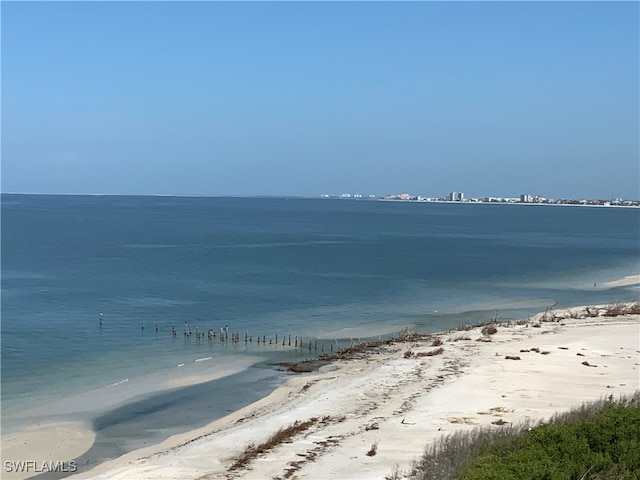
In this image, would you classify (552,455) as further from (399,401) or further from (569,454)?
(399,401)

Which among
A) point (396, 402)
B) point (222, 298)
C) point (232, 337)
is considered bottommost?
point (232, 337)

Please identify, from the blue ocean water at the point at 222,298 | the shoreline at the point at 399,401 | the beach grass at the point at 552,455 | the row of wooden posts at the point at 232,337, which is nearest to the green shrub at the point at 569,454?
the beach grass at the point at 552,455

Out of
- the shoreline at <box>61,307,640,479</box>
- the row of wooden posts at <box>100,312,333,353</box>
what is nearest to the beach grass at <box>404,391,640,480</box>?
the shoreline at <box>61,307,640,479</box>

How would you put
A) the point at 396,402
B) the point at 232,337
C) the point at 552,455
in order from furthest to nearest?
the point at 232,337, the point at 396,402, the point at 552,455

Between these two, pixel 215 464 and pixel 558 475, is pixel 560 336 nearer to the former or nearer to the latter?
pixel 215 464

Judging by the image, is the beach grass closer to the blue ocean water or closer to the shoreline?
the shoreline

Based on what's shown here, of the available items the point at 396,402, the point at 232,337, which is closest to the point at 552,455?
the point at 396,402
